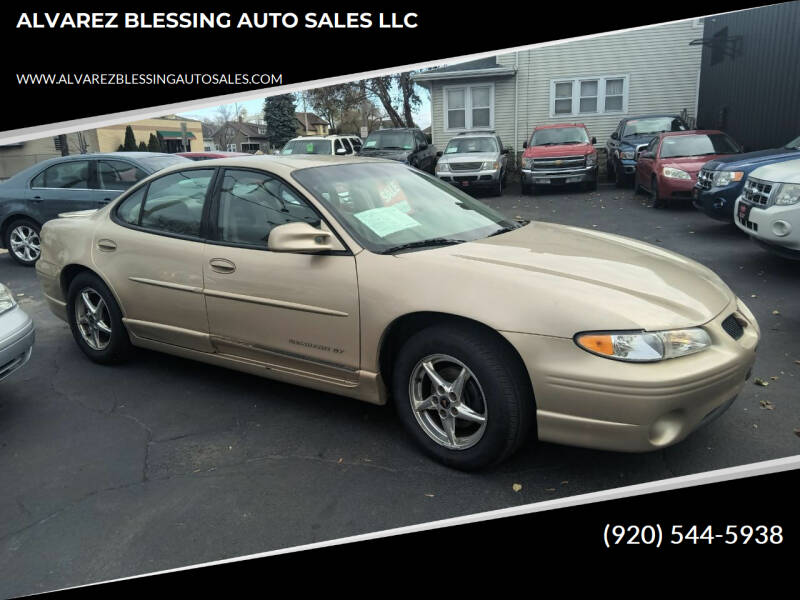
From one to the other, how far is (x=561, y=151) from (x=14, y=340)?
13585 millimetres

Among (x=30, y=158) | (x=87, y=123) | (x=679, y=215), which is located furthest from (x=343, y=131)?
(x=87, y=123)

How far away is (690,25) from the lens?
19594 mm

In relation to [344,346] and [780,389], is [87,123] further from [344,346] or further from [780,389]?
Result: [780,389]

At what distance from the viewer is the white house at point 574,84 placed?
19984 millimetres

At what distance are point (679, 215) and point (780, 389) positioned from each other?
806 centimetres

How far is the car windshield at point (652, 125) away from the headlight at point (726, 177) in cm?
828

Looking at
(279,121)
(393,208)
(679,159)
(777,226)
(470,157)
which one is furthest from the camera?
(279,121)

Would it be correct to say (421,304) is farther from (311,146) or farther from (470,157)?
(311,146)

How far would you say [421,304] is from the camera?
3.15m

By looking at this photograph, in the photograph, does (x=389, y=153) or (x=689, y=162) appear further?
(x=389, y=153)

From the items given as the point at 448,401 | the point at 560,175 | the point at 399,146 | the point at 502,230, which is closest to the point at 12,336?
the point at 448,401

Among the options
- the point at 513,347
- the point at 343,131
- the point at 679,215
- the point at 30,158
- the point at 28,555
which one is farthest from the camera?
the point at 343,131

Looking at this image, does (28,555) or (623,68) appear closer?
(28,555)

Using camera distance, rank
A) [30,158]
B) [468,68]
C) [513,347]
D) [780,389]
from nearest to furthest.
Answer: [513,347] → [780,389] → [468,68] → [30,158]
